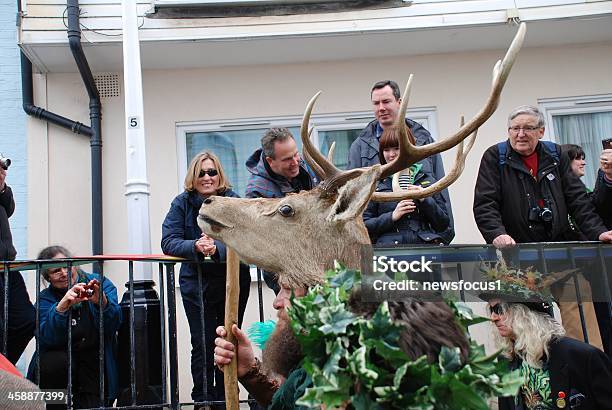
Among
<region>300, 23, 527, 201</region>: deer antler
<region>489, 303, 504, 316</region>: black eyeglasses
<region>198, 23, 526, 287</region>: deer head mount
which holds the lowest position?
<region>489, 303, 504, 316</region>: black eyeglasses

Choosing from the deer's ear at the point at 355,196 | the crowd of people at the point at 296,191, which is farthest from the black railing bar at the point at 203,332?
the deer's ear at the point at 355,196

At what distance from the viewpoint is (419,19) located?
8.55 meters

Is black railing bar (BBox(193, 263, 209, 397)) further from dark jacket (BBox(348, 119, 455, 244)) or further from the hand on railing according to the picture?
the hand on railing

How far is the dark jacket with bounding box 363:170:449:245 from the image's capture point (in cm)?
564

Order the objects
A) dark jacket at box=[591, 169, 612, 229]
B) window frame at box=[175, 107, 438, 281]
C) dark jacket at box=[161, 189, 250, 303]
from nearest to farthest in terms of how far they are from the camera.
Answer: dark jacket at box=[161, 189, 250, 303] → dark jacket at box=[591, 169, 612, 229] → window frame at box=[175, 107, 438, 281]

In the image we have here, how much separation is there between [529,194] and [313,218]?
7.96 feet

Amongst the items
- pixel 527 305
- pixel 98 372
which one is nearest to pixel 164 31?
pixel 98 372

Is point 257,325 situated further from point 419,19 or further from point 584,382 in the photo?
point 419,19

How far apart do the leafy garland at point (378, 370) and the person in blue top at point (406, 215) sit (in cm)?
264

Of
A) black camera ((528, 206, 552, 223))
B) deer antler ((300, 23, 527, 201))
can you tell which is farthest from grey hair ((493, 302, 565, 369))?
black camera ((528, 206, 552, 223))

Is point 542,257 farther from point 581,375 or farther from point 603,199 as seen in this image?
point 603,199

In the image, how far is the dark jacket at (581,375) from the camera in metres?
4.56

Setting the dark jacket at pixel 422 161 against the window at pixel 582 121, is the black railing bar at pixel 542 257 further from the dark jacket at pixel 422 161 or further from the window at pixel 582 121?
the window at pixel 582 121

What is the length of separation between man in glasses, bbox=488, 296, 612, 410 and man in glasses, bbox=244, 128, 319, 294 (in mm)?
1733
